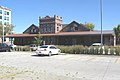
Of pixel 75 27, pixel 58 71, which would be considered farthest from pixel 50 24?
pixel 58 71

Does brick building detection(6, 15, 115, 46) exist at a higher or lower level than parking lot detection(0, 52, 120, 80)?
higher

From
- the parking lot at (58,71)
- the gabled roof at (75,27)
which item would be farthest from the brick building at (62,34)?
the parking lot at (58,71)

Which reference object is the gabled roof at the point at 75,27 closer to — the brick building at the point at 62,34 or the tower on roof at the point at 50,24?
the brick building at the point at 62,34

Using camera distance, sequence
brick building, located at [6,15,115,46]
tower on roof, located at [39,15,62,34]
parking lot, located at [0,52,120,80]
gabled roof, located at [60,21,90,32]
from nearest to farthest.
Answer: parking lot, located at [0,52,120,80] < brick building, located at [6,15,115,46] < gabled roof, located at [60,21,90,32] < tower on roof, located at [39,15,62,34]

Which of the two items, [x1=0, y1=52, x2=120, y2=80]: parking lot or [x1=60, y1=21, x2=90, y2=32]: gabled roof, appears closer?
[x1=0, y1=52, x2=120, y2=80]: parking lot

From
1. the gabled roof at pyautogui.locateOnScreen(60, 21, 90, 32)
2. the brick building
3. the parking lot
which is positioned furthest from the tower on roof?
the parking lot

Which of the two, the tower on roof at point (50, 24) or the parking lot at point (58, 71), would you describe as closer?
the parking lot at point (58, 71)

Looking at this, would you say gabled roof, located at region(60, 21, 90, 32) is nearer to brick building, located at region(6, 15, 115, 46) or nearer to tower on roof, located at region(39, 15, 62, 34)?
brick building, located at region(6, 15, 115, 46)

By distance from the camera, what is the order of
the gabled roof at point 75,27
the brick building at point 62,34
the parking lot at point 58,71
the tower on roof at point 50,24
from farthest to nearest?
the tower on roof at point 50,24
the gabled roof at point 75,27
the brick building at point 62,34
the parking lot at point 58,71

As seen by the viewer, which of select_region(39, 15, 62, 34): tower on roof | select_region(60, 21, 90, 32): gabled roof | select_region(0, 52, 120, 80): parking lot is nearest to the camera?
select_region(0, 52, 120, 80): parking lot

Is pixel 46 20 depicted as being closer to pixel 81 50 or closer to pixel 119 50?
pixel 81 50

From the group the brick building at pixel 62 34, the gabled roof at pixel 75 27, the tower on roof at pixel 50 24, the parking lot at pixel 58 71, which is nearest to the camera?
the parking lot at pixel 58 71

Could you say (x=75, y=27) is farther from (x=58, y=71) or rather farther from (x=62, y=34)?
(x=58, y=71)

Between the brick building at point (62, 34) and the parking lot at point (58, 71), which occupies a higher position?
the brick building at point (62, 34)
